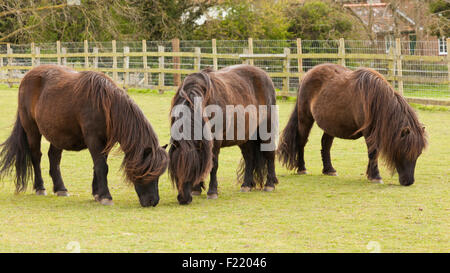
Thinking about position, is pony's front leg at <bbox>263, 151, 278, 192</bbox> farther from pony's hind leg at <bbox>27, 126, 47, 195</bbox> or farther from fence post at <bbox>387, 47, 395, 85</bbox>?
fence post at <bbox>387, 47, 395, 85</bbox>

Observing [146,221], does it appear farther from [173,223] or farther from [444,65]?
[444,65]

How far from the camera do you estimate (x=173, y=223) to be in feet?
20.2

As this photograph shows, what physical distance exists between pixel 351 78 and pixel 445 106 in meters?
8.74

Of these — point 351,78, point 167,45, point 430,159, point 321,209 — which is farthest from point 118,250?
point 167,45

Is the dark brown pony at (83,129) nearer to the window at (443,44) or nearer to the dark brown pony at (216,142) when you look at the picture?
the dark brown pony at (216,142)

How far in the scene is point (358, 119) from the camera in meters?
8.59

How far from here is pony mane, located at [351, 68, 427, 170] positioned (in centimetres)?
802

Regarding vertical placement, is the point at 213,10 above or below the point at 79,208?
above

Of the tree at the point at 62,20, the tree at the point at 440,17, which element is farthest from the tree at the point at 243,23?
the tree at the point at 440,17

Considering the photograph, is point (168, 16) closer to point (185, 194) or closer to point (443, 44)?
point (443, 44)

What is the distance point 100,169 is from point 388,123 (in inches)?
141

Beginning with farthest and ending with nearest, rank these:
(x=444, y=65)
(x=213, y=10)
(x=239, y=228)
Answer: (x=213, y=10), (x=444, y=65), (x=239, y=228)

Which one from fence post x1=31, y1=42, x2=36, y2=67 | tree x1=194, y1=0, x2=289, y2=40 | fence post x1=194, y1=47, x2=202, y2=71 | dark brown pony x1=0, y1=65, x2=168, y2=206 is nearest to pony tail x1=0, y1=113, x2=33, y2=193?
dark brown pony x1=0, y1=65, x2=168, y2=206

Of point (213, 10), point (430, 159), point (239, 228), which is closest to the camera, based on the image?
point (239, 228)
